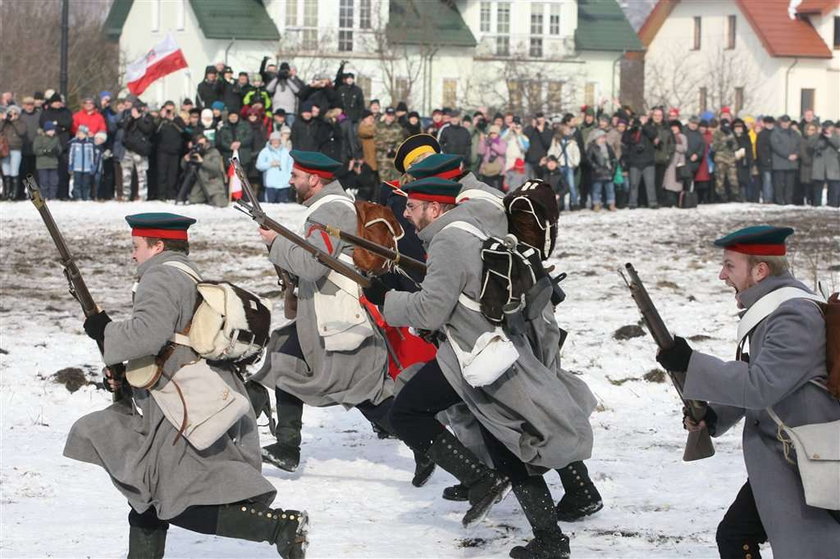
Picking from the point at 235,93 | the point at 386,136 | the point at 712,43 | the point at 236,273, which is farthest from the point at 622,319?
the point at 712,43

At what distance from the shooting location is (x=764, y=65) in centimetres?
6266

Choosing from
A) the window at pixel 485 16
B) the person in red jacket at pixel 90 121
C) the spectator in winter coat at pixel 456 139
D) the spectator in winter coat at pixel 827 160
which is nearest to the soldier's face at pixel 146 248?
the person in red jacket at pixel 90 121

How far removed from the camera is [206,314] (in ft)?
19.3

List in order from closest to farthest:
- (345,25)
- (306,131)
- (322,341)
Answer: (322,341) → (306,131) → (345,25)

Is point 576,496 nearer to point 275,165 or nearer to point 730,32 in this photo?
point 275,165

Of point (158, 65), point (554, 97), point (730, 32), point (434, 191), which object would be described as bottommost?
point (434, 191)

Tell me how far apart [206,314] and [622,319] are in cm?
794

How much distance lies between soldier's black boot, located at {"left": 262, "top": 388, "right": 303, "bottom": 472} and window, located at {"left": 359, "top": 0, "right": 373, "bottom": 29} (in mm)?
43472

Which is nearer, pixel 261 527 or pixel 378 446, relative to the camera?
pixel 261 527

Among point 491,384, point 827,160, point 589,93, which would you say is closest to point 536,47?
point 589,93

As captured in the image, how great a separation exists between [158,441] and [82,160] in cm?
1629

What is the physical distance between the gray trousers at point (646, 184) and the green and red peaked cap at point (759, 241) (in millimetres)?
18977

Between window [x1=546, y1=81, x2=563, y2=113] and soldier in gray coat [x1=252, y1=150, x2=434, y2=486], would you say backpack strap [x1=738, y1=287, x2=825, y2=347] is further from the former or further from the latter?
window [x1=546, y1=81, x2=563, y2=113]

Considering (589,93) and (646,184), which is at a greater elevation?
(589,93)
